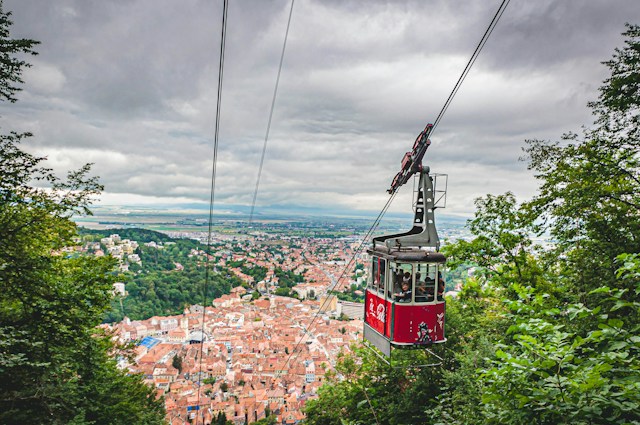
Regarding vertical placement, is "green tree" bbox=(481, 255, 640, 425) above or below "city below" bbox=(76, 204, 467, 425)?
above

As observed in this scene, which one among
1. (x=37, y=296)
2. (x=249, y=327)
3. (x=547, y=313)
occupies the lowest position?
(x=249, y=327)

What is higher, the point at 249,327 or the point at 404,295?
the point at 404,295

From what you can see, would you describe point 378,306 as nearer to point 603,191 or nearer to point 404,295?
point 404,295

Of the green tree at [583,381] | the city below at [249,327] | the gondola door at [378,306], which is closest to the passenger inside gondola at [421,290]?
the gondola door at [378,306]

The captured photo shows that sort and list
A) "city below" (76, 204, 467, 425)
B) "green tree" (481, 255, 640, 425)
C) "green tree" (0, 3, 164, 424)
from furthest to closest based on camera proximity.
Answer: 1. "city below" (76, 204, 467, 425)
2. "green tree" (0, 3, 164, 424)
3. "green tree" (481, 255, 640, 425)

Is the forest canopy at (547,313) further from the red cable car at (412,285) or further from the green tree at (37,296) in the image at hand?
the green tree at (37,296)

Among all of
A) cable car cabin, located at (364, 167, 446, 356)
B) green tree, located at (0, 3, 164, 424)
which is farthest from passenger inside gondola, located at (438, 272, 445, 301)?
green tree, located at (0, 3, 164, 424)

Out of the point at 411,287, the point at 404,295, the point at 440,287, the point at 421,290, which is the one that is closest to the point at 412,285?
the point at 411,287

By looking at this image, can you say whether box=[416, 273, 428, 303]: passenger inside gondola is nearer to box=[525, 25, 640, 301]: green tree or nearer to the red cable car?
the red cable car
